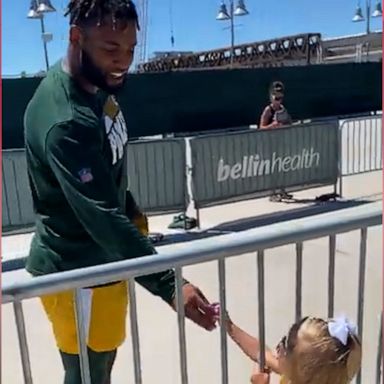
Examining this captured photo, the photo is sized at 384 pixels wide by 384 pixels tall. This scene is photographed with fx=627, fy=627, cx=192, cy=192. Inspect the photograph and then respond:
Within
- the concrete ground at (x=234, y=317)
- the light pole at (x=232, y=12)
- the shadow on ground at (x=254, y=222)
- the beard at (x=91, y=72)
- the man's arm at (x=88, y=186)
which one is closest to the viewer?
the man's arm at (x=88, y=186)

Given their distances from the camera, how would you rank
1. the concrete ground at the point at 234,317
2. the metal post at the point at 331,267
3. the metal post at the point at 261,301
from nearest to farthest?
the metal post at the point at 261,301 < the metal post at the point at 331,267 < the concrete ground at the point at 234,317

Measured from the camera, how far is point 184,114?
518 inches

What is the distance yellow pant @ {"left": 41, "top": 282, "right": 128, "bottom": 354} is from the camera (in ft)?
6.81

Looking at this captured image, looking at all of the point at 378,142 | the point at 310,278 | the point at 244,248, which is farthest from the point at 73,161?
the point at 378,142

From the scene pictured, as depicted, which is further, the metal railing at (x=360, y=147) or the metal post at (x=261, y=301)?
the metal railing at (x=360, y=147)

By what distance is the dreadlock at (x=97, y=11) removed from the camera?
73.5 inches

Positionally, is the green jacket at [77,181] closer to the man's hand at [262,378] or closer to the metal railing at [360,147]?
the man's hand at [262,378]

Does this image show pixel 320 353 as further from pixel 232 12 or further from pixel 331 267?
pixel 232 12

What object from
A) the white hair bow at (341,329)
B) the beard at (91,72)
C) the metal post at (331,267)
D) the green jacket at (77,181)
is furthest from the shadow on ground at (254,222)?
the white hair bow at (341,329)

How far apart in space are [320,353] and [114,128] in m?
0.96

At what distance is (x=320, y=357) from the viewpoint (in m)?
1.91

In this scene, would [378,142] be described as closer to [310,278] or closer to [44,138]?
[310,278]

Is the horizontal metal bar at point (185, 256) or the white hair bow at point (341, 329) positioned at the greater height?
the horizontal metal bar at point (185, 256)

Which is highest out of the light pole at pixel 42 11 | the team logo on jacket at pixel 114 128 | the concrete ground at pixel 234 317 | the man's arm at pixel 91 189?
the light pole at pixel 42 11
